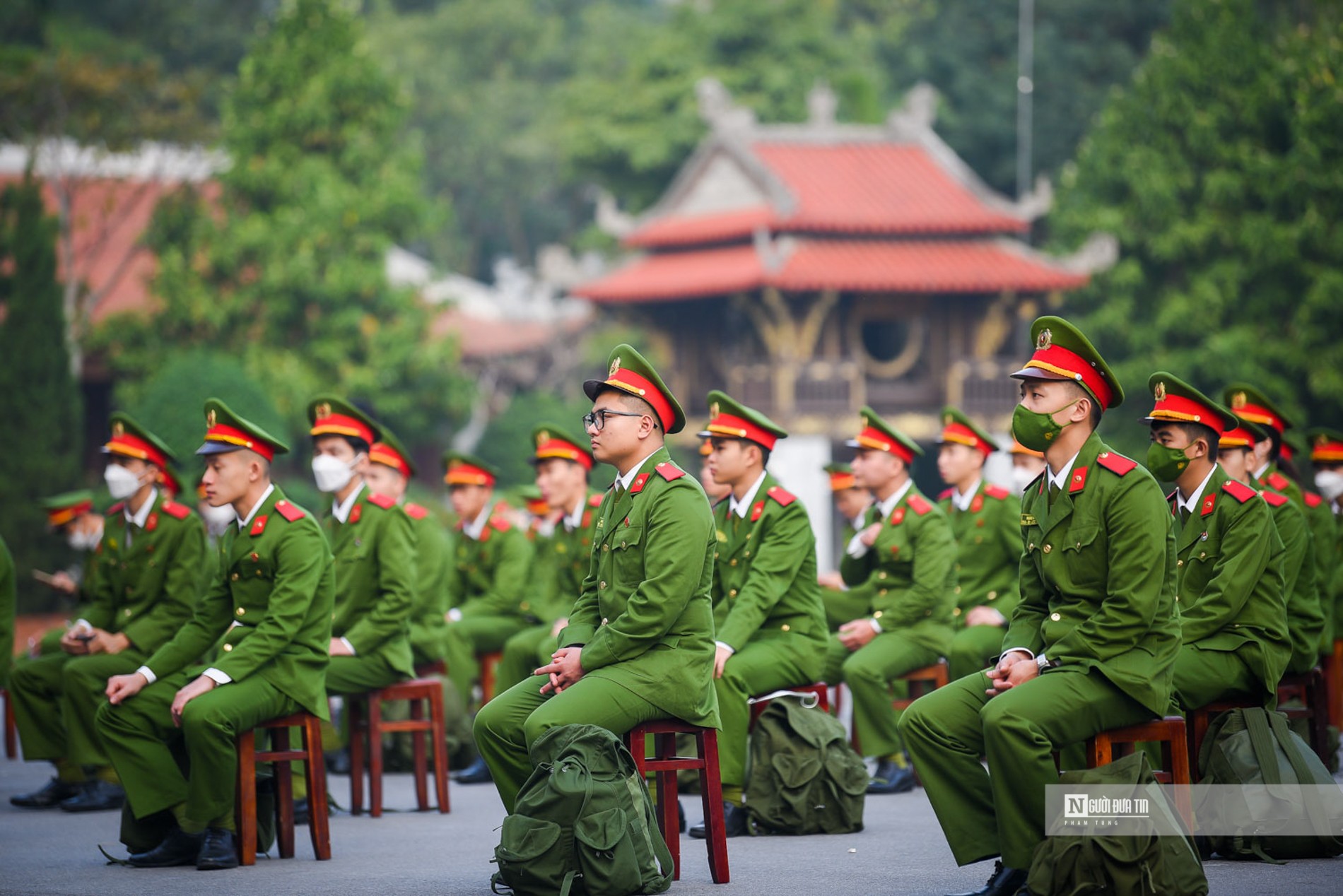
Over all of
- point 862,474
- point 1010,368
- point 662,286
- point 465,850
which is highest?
point 662,286

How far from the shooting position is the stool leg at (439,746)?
28.6ft

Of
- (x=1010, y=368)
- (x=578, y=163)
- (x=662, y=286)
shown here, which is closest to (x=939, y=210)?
(x=1010, y=368)

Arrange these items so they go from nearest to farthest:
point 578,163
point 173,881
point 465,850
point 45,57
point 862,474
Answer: point 173,881
point 465,850
point 862,474
point 45,57
point 578,163

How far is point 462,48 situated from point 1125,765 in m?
35.9

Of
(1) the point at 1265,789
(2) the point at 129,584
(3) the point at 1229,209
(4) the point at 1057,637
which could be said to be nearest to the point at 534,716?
(4) the point at 1057,637

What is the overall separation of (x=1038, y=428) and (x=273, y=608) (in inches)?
125

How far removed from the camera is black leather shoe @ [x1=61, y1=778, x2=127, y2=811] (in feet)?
29.9

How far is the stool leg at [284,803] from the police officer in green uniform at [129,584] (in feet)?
4.19

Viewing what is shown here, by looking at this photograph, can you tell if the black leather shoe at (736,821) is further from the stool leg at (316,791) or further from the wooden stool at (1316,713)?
the wooden stool at (1316,713)

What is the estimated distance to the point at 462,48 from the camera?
130 ft

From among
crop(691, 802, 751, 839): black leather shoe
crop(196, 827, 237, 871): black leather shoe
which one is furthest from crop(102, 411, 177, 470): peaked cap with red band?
crop(691, 802, 751, 839): black leather shoe

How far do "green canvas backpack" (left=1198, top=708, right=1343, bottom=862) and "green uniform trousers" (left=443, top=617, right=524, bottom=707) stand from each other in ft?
17.4

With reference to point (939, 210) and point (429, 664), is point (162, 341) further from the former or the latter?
point (429, 664)

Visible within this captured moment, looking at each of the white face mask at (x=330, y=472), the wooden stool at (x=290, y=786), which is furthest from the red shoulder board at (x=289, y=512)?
the white face mask at (x=330, y=472)
